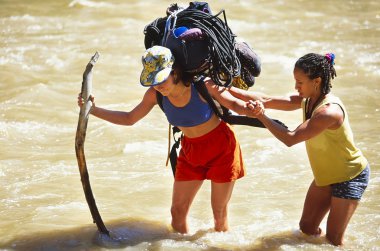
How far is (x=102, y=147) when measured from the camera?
7.48 m

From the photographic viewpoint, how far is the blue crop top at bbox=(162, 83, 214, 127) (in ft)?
15.3

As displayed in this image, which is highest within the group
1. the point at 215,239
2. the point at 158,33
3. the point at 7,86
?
the point at 158,33

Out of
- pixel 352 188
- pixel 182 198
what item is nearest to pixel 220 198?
pixel 182 198

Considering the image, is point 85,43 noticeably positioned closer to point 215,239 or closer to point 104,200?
point 104,200

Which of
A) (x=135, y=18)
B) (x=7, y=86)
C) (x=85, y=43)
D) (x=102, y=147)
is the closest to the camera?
(x=102, y=147)

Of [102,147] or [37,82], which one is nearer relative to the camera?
[102,147]

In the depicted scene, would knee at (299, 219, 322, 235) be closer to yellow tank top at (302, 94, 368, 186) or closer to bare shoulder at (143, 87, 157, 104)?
yellow tank top at (302, 94, 368, 186)

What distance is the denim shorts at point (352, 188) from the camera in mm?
4734

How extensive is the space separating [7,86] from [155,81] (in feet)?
17.7

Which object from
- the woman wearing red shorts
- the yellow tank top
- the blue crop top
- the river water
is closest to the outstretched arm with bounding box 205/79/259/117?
the woman wearing red shorts

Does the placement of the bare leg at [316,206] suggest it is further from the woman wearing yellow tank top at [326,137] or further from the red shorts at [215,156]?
the red shorts at [215,156]

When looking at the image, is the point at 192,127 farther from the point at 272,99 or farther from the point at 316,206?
the point at 316,206

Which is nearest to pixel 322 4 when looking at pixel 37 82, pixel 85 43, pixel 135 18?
pixel 135 18

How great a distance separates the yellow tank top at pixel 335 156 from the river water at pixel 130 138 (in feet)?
1.81
